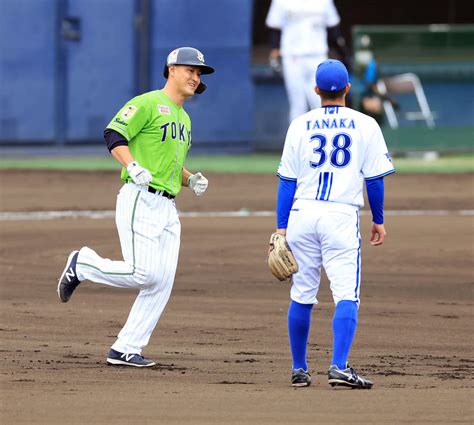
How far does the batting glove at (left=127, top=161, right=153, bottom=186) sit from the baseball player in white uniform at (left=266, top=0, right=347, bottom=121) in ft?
32.7

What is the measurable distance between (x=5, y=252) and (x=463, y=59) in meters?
9.49

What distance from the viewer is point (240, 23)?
1986 centimetres

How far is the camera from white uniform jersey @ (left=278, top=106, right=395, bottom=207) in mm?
7027

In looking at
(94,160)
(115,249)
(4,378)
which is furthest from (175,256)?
(94,160)

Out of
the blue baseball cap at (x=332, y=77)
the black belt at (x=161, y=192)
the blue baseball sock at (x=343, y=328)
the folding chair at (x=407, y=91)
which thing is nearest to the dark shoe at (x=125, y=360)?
the black belt at (x=161, y=192)

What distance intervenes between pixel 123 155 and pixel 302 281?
1255mm

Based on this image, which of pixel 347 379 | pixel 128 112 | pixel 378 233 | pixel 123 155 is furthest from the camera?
pixel 128 112

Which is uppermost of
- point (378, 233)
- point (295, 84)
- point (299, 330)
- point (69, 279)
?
point (295, 84)

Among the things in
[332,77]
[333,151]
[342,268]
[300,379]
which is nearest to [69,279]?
[300,379]

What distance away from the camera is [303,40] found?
1730 cm

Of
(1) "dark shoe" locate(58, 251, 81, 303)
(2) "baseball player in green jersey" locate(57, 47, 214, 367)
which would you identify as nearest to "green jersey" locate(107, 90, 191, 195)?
(2) "baseball player in green jersey" locate(57, 47, 214, 367)

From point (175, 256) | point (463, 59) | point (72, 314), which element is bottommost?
point (72, 314)

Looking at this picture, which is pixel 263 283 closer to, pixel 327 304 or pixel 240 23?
pixel 327 304

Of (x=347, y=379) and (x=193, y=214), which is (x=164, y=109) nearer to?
(x=347, y=379)
